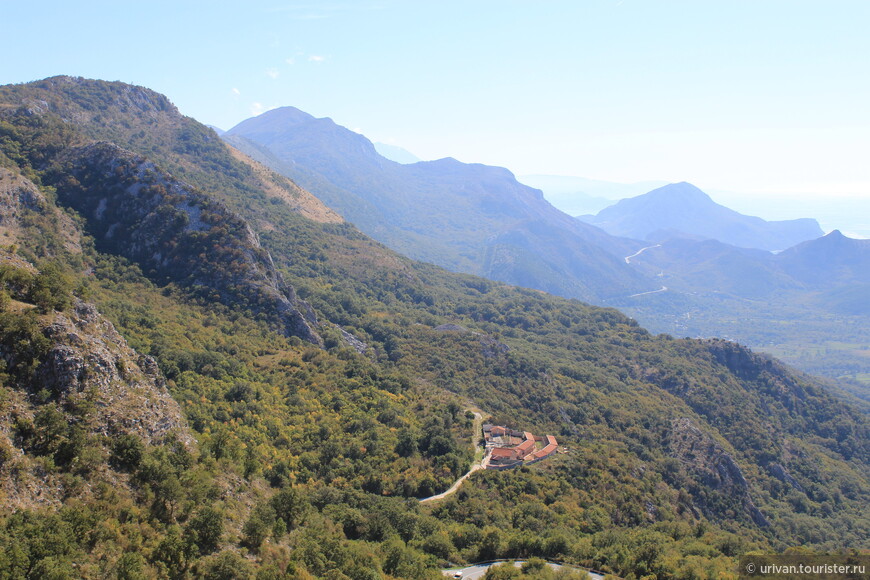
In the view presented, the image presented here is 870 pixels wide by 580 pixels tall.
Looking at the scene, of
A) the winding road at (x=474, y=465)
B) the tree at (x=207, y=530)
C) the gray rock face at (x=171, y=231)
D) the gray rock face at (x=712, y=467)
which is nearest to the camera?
the tree at (x=207, y=530)

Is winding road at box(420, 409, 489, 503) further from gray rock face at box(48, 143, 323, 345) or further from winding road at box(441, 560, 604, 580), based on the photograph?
gray rock face at box(48, 143, 323, 345)

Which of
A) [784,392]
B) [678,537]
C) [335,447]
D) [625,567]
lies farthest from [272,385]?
[784,392]

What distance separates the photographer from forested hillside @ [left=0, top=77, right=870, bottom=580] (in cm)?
3159

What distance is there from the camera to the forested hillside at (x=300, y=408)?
104 ft

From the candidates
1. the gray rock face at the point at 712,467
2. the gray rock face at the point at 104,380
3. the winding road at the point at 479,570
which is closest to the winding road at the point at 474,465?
the winding road at the point at 479,570

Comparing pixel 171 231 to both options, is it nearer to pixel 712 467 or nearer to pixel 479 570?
pixel 479 570

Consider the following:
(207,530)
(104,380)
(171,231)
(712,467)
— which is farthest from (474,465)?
(171,231)

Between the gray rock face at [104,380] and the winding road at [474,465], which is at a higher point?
the gray rock face at [104,380]

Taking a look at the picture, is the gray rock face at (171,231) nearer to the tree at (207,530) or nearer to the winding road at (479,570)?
the winding road at (479,570)

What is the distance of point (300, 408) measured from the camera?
64562mm

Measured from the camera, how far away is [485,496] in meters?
57.6

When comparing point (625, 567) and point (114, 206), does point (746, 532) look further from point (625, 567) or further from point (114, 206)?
point (114, 206)

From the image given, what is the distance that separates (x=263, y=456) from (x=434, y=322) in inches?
3133

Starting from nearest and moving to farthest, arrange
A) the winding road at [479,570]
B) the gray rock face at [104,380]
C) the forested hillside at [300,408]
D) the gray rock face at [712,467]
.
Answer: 1. the forested hillside at [300,408]
2. the gray rock face at [104,380]
3. the winding road at [479,570]
4. the gray rock face at [712,467]
